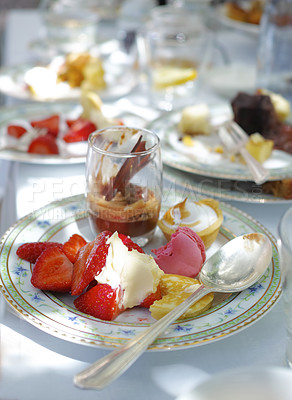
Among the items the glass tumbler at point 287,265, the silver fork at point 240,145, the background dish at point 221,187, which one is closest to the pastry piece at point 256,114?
the silver fork at point 240,145

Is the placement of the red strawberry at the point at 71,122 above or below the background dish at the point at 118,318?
below

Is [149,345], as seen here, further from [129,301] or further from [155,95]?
[155,95]

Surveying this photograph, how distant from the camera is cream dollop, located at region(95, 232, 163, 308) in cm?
63

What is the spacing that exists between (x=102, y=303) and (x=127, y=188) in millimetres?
204

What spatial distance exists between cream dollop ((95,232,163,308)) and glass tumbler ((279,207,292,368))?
15cm

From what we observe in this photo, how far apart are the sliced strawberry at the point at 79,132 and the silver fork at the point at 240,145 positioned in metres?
0.27

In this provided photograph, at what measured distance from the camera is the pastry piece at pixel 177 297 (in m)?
0.63

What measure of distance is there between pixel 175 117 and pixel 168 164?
0.25 meters

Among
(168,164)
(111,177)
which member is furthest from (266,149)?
(111,177)

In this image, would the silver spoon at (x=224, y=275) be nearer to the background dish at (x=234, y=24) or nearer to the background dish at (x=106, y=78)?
the background dish at (x=106, y=78)

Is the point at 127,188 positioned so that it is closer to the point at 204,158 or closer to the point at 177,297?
the point at 177,297

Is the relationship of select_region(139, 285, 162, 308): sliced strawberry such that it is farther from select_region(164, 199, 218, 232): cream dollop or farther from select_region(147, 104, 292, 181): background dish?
select_region(147, 104, 292, 181): background dish

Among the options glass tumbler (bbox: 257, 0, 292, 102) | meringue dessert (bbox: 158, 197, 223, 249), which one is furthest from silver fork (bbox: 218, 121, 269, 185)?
glass tumbler (bbox: 257, 0, 292, 102)

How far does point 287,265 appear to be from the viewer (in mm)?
557
